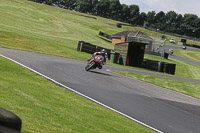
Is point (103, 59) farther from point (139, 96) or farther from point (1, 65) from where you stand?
point (1, 65)

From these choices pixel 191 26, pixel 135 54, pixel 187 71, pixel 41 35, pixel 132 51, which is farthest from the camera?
pixel 191 26

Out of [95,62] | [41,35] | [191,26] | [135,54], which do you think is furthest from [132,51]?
[191,26]

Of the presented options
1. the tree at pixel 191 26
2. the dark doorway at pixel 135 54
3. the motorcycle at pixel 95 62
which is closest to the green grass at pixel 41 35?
the dark doorway at pixel 135 54

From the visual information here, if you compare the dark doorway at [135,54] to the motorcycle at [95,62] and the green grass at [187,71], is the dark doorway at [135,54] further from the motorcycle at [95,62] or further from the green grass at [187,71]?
the motorcycle at [95,62]

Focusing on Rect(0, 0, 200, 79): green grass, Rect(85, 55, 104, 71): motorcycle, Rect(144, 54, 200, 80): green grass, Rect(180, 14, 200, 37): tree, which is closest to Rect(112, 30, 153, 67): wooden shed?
Rect(0, 0, 200, 79): green grass

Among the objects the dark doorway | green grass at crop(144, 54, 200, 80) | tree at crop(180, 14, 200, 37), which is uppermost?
tree at crop(180, 14, 200, 37)

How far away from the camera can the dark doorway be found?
3659 centimetres

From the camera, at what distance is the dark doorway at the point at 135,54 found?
36594 mm

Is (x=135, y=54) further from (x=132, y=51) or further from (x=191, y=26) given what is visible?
(x=191, y=26)

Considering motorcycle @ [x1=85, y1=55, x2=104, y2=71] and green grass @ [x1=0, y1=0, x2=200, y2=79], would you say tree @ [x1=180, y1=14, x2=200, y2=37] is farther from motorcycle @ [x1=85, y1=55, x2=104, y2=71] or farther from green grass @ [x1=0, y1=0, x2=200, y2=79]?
motorcycle @ [x1=85, y1=55, x2=104, y2=71]

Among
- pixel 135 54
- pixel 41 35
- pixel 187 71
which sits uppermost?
pixel 41 35

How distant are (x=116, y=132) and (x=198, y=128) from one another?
451 cm

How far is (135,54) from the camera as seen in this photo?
123 feet

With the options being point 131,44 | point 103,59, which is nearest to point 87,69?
point 103,59
